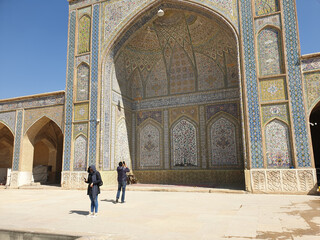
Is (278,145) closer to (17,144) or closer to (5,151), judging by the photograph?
(17,144)

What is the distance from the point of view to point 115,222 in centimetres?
403

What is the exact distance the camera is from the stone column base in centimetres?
723

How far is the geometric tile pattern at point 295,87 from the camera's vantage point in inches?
292

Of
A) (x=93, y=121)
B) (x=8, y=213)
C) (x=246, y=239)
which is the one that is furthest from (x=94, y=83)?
(x=246, y=239)

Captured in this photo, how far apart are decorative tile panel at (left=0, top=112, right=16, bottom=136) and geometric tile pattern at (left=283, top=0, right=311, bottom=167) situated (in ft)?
36.2

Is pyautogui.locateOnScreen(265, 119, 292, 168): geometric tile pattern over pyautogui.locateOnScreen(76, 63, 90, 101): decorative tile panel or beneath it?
beneath

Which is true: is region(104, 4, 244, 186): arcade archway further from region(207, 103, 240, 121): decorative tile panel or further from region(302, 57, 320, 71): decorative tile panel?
region(302, 57, 320, 71): decorative tile panel

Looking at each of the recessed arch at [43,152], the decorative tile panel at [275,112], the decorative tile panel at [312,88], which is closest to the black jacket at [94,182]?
the decorative tile panel at [275,112]

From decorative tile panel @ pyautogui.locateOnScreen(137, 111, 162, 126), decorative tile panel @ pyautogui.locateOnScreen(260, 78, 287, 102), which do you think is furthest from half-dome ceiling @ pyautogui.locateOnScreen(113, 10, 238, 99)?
decorative tile panel @ pyautogui.locateOnScreen(260, 78, 287, 102)

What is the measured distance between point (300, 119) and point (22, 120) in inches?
423

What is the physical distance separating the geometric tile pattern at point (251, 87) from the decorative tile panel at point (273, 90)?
207mm

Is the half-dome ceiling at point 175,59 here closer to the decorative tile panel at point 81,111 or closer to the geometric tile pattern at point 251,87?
the decorative tile panel at point 81,111

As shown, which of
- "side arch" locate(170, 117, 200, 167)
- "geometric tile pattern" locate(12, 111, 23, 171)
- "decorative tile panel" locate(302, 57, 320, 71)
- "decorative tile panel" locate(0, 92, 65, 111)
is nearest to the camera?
"decorative tile panel" locate(302, 57, 320, 71)

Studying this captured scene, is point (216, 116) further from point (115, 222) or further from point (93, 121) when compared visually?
point (115, 222)
